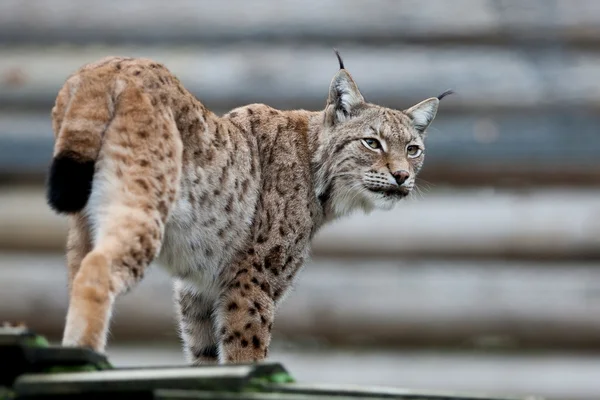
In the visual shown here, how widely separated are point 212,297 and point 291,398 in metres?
2.39

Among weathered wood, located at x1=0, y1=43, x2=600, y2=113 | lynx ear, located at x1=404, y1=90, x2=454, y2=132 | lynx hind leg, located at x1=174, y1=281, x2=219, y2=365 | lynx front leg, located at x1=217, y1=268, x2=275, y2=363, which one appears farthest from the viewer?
weathered wood, located at x1=0, y1=43, x2=600, y2=113

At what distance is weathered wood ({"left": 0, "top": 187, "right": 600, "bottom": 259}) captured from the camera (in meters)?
6.95

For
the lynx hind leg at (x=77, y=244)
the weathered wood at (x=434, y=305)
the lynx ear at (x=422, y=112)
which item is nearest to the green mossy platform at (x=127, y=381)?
the lynx hind leg at (x=77, y=244)

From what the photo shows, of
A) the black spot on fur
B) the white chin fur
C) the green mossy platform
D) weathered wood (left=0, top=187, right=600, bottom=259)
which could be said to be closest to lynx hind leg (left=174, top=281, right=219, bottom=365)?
the black spot on fur

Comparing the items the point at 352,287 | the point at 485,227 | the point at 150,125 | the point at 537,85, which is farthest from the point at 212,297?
the point at 537,85

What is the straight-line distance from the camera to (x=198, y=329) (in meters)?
5.50

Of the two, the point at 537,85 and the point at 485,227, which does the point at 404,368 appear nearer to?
the point at 485,227

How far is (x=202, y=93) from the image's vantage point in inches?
282

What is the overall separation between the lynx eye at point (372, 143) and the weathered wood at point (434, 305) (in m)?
1.45

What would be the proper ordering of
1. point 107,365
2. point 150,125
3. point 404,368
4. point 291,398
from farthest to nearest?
point 404,368
point 150,125
point 107,365
point 291,398

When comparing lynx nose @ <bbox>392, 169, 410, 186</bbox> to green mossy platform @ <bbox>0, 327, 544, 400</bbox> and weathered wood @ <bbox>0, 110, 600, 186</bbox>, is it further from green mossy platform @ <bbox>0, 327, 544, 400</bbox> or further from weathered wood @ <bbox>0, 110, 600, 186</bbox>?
green mossy platform @ <bbox>0, 327, 544, 400</bbox>

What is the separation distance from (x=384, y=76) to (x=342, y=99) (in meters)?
1.37

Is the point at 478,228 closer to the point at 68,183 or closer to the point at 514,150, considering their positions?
the point at 514,150

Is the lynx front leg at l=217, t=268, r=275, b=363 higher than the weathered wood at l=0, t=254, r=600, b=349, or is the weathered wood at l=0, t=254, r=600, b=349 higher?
the weathered wood at l=0, t=254, r=600, b=349
